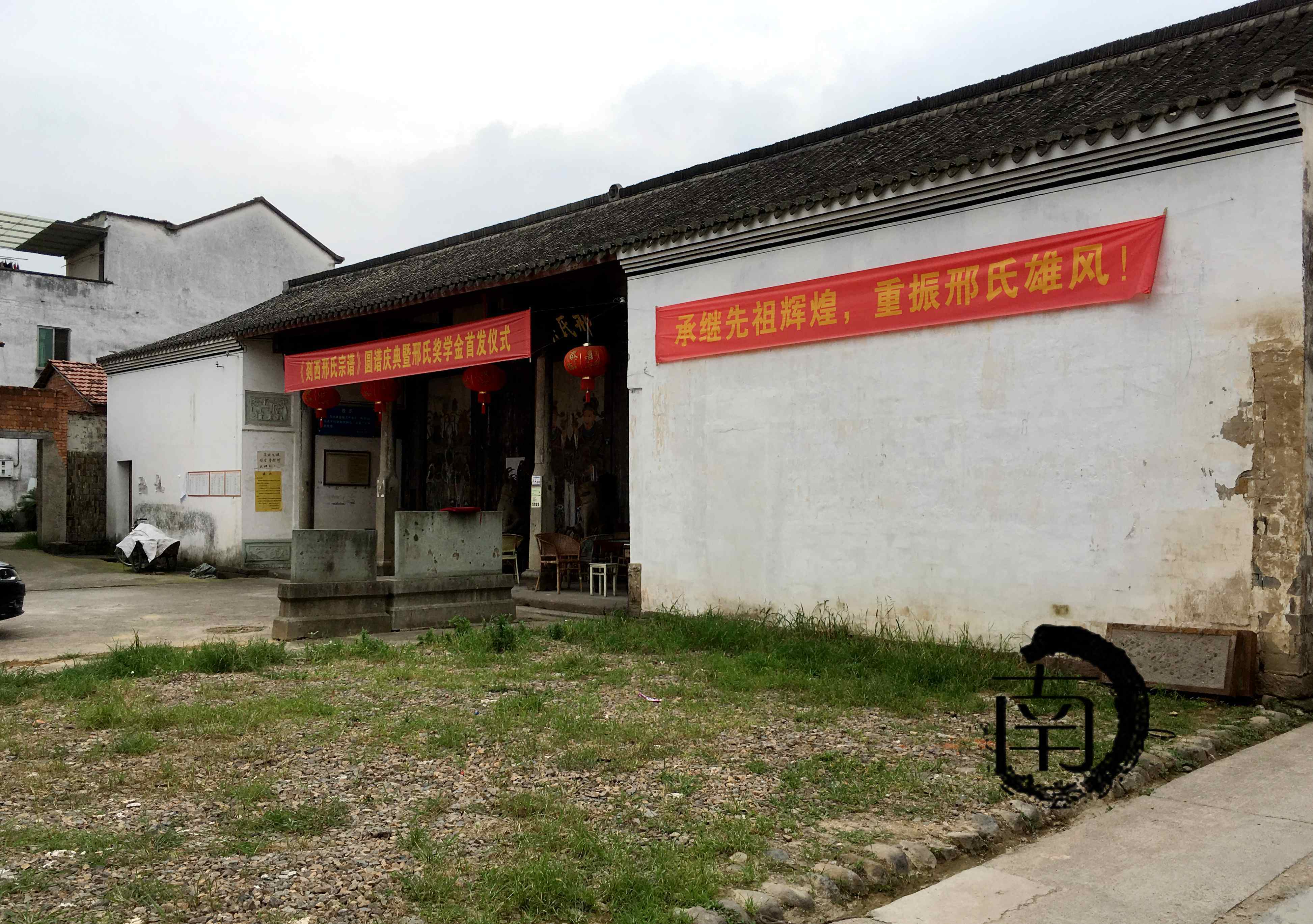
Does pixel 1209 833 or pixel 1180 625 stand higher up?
pixel 1180 625

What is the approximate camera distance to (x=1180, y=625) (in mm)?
6203

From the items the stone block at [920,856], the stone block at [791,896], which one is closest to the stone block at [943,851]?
the stone block at [920,856]

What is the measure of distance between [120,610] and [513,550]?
4.44m

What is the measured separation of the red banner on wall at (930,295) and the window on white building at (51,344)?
21311 millimetres

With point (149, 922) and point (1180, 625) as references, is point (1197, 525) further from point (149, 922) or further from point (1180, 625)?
point (149, 922)

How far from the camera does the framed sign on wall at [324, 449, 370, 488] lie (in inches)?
637

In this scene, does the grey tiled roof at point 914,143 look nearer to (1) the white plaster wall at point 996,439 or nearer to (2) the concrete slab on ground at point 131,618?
(1) the white plaster wall at point 996,439

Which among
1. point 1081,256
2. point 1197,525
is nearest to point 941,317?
point 1081,256

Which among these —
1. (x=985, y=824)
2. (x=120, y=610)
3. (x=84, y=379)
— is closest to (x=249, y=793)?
(x=985, y=824)

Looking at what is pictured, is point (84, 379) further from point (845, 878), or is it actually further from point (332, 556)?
point (845, 878)

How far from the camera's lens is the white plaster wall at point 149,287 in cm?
2472

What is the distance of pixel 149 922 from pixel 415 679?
3.78 meters

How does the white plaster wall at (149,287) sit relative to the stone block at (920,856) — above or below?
above

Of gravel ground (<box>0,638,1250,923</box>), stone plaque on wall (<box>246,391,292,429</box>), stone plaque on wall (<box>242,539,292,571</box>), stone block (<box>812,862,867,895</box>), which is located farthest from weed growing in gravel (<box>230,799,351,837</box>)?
stone plaque on wall (<box>246,391,292,429</box>)
